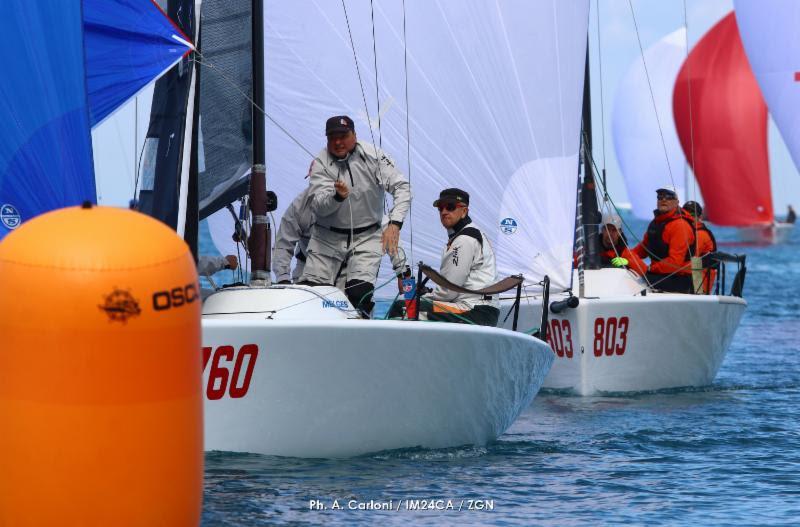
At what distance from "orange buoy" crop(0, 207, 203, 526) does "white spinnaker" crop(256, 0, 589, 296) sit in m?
5.52

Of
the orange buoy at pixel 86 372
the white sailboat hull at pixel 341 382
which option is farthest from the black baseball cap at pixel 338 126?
the orange buoy at pixel 86 372

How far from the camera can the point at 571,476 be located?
693 cm

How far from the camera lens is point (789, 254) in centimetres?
4422

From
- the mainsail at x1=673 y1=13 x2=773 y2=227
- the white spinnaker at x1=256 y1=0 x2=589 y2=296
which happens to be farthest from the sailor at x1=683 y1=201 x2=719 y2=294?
the mainsail at x1=673 y1=13 x2=773 y2=227

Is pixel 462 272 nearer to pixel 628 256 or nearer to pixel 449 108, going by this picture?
pixel 449 108

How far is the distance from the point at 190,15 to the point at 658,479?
121 inches

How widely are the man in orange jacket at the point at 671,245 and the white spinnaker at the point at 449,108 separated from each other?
148cm

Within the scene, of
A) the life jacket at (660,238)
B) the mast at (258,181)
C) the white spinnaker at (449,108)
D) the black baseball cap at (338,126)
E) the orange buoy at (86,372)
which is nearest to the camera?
the orange buoy at (86,372)

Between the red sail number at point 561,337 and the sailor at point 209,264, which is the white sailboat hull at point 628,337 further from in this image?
the sailor at point 209,264

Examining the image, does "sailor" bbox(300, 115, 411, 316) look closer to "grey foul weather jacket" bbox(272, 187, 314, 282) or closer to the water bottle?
"grey foul weather jacket" bbox(272, 187, 314, 282)

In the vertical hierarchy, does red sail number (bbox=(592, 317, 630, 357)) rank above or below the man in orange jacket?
below

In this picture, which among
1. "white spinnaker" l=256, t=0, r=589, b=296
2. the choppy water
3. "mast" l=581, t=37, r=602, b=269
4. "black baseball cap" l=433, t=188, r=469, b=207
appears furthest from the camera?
"mast" l=581, t=37, r=602, b=269

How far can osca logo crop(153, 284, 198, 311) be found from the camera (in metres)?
4.26

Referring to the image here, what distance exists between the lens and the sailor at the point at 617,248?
37.7 ft
